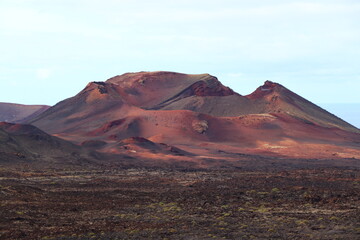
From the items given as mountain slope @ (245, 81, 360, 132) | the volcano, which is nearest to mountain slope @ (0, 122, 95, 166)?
the volcano

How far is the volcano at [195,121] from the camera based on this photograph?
102m

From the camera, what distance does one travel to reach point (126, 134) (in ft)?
366

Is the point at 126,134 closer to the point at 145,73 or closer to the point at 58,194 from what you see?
the point at 145,73

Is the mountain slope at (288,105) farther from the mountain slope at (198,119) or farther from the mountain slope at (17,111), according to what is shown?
the mountain slope at (17,111)

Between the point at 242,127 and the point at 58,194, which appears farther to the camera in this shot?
the point at 242,127

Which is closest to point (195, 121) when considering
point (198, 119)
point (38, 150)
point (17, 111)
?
point (198, 119)

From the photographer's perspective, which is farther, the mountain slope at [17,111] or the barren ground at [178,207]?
the mountain slope at [17,111]

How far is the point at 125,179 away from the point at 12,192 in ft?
63.4

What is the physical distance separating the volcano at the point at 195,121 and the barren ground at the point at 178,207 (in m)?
30.4

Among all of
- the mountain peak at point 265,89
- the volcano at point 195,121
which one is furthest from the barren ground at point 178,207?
the mountain peak at point 265,89

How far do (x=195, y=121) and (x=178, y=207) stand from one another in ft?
250

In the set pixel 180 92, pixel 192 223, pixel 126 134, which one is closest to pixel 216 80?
pixel 180 92

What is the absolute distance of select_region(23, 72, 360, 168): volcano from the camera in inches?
4008

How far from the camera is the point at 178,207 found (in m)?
40.1
